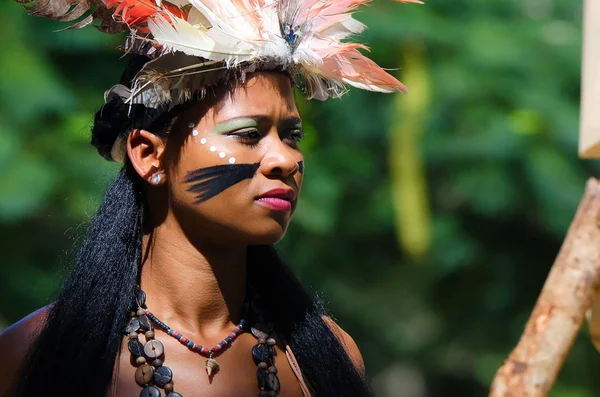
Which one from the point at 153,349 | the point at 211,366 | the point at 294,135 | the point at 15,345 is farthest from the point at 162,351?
the point at 294,135

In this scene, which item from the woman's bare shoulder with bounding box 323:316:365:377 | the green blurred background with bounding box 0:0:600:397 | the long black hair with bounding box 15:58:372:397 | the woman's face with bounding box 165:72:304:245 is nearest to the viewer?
the long black hair with bounding box 15:58:372:397

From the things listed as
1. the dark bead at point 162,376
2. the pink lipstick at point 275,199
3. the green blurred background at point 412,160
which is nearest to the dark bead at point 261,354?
the dark bead at point 162,376

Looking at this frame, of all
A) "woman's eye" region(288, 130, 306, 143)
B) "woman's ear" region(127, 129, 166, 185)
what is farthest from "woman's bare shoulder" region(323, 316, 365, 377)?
"woman's ear" region(127, 129, 166, 185)

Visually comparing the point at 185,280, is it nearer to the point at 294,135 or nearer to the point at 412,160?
the point at 294,135

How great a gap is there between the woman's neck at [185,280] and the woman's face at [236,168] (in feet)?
0.27

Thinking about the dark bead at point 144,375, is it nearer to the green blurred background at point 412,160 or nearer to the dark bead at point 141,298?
the dark bead at point 141,298

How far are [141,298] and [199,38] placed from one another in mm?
731

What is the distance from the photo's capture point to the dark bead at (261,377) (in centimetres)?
315

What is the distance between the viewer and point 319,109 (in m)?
6.29

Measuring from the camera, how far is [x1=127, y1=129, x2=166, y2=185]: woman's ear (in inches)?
124

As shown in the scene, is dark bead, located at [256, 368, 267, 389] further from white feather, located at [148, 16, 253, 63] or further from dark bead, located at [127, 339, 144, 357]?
white feather, located at [148, 16, 253, 63]

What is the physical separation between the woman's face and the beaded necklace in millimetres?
278

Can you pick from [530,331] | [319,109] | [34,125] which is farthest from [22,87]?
[530,331]

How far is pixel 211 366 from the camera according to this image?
10.1 feet
